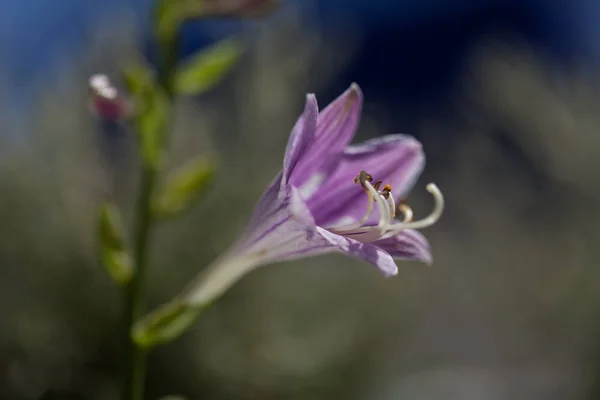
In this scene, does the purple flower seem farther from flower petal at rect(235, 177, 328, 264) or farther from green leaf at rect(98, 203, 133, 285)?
green leaf at rect(98, 203, 133, 285)

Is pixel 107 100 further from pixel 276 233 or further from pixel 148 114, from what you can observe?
pixel 276 233

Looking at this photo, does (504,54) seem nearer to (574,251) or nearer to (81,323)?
(574,251)

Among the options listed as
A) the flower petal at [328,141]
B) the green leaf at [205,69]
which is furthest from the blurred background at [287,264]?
the flower petal at [328,141]

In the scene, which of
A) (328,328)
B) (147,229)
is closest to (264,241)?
(147,229)

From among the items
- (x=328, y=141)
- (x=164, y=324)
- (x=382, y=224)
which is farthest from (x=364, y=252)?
(x=164, y=324)

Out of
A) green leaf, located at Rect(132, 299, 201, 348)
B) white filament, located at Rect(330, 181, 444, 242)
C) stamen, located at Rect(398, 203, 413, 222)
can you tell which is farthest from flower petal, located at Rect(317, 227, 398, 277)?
green leaf, located at Rect(132, 299, 201, 348)
